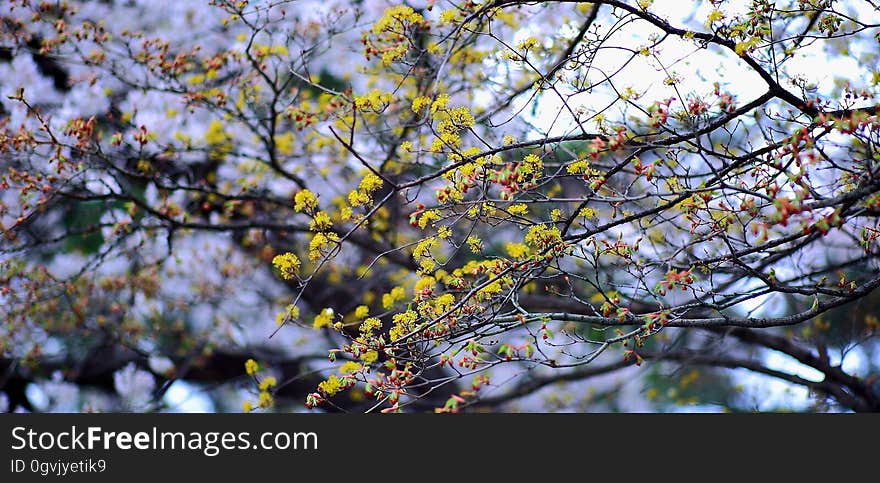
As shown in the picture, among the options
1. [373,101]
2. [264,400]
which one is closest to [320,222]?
[373,101]

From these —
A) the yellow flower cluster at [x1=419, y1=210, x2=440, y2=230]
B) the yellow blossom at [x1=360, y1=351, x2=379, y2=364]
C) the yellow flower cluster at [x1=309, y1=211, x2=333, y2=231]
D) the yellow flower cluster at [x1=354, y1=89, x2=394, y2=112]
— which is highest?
the yellow flower cluster at [x1=354, y1=89, x2=394, y2=112]

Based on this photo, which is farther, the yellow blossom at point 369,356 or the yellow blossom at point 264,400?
the yellow blossom at point 264,400

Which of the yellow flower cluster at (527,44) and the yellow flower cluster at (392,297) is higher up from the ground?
the yellow flower cluster at (527,44)

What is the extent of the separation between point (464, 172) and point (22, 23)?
10.8ft

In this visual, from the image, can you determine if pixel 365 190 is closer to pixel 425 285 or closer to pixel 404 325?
pixel 425 285

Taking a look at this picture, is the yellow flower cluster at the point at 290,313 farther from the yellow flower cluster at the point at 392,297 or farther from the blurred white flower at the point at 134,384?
the blurred white flower at the point at 134,384

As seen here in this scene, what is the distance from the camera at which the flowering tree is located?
271cm

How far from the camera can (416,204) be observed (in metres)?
2.89

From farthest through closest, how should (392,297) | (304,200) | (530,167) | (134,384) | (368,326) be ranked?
(134,384)
(392,297)
(304,200)
(368,326)
(530,167)

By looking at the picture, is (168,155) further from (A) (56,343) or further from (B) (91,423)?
(A) (56,343)

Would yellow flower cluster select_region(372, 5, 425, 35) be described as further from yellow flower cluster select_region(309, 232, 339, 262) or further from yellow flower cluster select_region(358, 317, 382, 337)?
yellow flower cluster select_region(358, 317, 382, 337)

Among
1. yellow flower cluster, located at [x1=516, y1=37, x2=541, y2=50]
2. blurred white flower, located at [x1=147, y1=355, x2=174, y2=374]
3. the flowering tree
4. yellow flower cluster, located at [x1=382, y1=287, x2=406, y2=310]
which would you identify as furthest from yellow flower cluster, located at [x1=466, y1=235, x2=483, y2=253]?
blurred white flower, located at [x1=147, y1=355, x2=174, y2=374]

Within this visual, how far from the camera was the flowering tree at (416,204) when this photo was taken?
107 inches

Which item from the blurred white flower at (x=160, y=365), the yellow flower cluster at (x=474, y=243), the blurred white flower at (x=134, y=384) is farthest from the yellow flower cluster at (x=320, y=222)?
the blurred white flower at (x=160, y=365)
